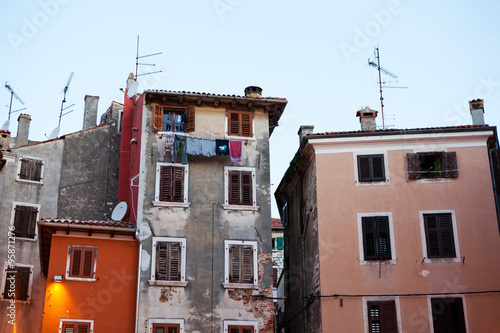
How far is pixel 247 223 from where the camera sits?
3047cm

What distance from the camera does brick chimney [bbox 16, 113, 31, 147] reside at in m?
41.2

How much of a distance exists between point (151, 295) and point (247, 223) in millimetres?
5341

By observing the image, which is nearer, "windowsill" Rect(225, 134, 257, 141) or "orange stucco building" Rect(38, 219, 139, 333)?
"orange stucco building" Rect(38, 219, 139, 333)

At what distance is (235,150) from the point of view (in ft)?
103

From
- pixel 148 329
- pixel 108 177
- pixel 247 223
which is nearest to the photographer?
pixel 148 329

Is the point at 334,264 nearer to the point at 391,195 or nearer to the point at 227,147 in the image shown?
the point at 391,195

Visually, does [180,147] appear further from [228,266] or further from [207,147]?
[228,266]

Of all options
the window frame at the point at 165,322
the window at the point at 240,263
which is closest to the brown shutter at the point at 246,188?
the window at the point at 240,263

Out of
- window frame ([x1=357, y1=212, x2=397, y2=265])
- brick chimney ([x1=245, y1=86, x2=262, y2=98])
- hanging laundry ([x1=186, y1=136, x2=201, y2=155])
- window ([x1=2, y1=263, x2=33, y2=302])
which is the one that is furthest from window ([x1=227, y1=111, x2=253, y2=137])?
window ([x1=2, y1=263, x2=33, y2=302])

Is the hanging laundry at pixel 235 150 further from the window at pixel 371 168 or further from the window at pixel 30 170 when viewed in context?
the window at pixel 30 170

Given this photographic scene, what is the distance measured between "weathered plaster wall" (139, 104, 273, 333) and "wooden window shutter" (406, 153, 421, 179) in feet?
21.1

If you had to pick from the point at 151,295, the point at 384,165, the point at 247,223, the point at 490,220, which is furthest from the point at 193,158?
the point at 490,220

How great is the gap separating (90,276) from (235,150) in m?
8.63

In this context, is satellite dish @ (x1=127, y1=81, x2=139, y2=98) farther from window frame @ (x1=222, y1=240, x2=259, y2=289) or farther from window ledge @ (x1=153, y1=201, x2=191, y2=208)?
window frame @ (x1=222, y1=240, x2=259, y2=289)
